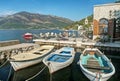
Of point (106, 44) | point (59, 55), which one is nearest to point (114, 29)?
point (106, 44)

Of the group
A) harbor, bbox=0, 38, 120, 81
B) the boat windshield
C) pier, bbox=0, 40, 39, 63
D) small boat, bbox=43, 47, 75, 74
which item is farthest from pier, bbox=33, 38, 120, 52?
the boat windshield

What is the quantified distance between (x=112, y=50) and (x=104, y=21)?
7.48 meters

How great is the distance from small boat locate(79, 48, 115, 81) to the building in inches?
384

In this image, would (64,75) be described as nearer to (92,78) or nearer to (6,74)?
(92,78)

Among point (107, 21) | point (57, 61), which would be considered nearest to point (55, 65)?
point (57, 61)

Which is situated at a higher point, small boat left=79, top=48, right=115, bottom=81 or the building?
the building

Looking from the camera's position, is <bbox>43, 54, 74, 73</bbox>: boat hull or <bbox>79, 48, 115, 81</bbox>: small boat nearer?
<bbox>79, 48, 115, 81</bbox>: small boat

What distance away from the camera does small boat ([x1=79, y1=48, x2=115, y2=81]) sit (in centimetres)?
1591

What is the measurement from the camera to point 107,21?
112ft

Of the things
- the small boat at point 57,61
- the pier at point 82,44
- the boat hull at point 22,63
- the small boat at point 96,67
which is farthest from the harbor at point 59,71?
the small boat at point 96,67

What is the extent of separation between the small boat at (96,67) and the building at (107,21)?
975cm

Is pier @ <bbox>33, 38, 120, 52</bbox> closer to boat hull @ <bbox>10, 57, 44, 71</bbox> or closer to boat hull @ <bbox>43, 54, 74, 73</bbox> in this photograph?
boat hull @ <bbox>10, 57, 44, 71</bbox>

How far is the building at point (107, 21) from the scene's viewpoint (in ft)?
110

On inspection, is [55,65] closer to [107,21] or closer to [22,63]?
[22,63]
